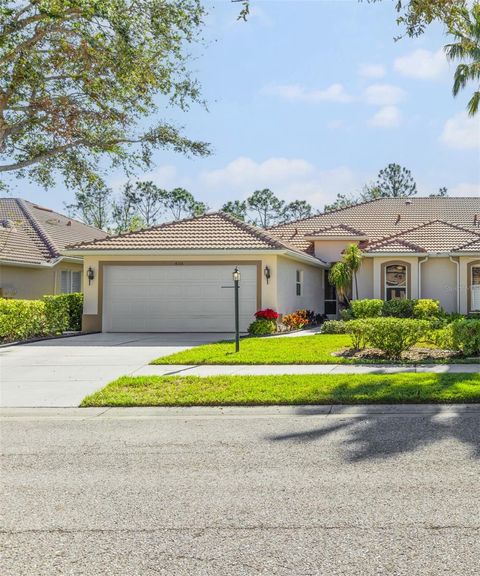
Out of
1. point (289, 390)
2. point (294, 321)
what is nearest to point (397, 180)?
point (294, 321)

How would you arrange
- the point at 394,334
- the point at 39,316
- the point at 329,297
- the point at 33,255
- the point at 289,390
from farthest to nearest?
the point at 329,297, the point at 33,255, the point at 39,316, the point at 394,334, the point at 289,390

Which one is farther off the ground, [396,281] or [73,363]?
[396,281]

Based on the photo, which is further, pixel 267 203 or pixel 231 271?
pixel 267 203

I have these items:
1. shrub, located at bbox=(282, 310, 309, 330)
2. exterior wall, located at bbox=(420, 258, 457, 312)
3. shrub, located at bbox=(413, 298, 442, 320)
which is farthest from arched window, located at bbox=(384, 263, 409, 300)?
shrub, located at bbox=(282, 310, 309, 330)

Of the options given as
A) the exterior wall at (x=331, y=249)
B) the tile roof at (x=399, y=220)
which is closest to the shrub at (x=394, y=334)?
the tile roof at (x=399, y=220)

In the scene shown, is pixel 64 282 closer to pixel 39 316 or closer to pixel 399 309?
pixel 39 316

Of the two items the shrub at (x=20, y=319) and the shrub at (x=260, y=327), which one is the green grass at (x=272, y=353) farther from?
the shrub at (x=20, y=319)

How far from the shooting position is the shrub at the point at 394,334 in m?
11.9

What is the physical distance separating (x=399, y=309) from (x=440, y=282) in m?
2.89

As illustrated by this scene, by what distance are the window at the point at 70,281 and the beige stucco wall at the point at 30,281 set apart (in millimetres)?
326

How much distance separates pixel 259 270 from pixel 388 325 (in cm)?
768

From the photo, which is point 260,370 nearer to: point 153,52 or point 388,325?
point 388,325

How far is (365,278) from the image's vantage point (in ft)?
76.6

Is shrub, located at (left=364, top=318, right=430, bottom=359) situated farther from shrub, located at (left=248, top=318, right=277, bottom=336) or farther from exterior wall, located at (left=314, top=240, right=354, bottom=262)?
exterior wall, located at (left=314, top=240, right=354, bottom=262)
